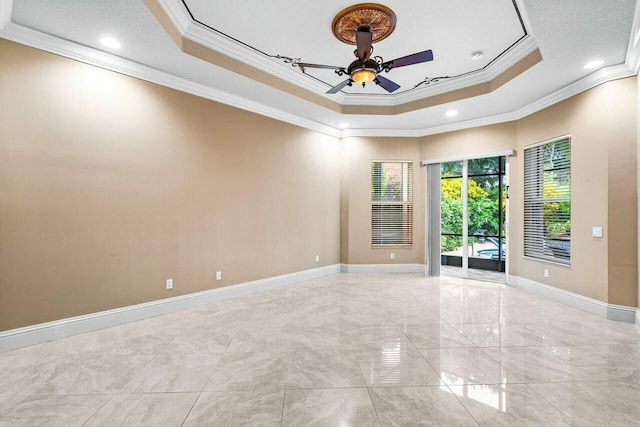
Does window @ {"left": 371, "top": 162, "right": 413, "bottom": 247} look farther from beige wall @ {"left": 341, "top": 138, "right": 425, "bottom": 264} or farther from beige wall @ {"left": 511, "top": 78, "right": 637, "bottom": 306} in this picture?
beige wall @ {"left": 511, "top": 78, "right": 637, "bottom": 306}

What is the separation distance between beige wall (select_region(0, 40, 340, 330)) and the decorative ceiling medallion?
2191 mm

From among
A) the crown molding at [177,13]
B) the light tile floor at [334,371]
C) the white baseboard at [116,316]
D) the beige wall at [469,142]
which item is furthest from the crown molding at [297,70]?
the light tile floor at [334,371]

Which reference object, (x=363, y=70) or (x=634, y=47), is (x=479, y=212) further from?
(x=363, y=70)

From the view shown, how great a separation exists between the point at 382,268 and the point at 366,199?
1.57 metres

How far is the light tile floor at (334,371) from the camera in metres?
2.04

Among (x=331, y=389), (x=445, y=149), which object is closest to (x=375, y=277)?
(x=445, y=149)

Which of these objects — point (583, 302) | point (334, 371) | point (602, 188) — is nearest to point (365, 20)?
point (334, 371)

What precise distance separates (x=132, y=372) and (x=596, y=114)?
6161 mm

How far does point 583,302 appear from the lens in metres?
4.25

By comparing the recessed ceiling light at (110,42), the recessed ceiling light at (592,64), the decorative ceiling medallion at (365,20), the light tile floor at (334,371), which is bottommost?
the light tile floor at (334,371)

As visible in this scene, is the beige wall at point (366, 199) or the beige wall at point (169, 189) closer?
the beige wall at point (169, 189)

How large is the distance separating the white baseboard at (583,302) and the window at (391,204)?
93.0 inches

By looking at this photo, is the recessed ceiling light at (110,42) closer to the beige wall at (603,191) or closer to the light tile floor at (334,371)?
the light tile floor at (334,371)

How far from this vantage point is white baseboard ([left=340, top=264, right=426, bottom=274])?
6.70m
